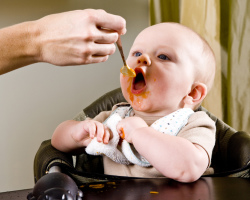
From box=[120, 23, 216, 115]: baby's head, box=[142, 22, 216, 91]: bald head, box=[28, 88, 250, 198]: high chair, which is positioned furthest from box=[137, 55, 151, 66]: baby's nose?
box=[28, 88, 250, 198]: high chair


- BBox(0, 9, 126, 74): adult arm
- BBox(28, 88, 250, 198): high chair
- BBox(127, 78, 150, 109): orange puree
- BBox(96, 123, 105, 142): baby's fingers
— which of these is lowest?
BBox(28, 88, 250, 198): high chair

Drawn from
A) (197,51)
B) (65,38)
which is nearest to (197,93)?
(197,51)

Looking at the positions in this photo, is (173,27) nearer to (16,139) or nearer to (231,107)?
(231,107)

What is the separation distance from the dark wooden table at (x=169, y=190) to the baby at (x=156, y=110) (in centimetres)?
8

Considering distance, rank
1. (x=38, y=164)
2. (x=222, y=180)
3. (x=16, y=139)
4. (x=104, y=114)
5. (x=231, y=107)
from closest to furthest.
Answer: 1. (x=222, y=180)
2. (x=38, y=164)
3. (x=104, y=114)
4. (x=231, y=107)
5. (x=16, y=139)

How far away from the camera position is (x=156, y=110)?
3.61 feet

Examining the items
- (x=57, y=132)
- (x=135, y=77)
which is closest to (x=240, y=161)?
(x=135, y=77)

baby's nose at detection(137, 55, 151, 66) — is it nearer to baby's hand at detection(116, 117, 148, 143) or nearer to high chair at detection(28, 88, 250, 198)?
baby's hand at detection(116, 117, 148, 143)

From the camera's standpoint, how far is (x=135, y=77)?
1.08m

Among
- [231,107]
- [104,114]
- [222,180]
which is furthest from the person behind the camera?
[231,107]

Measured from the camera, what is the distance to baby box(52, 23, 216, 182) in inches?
38.4

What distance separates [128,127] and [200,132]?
0.19m

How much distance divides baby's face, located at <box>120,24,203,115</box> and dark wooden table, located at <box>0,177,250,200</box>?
27 centimetres

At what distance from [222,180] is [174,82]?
0.32m
